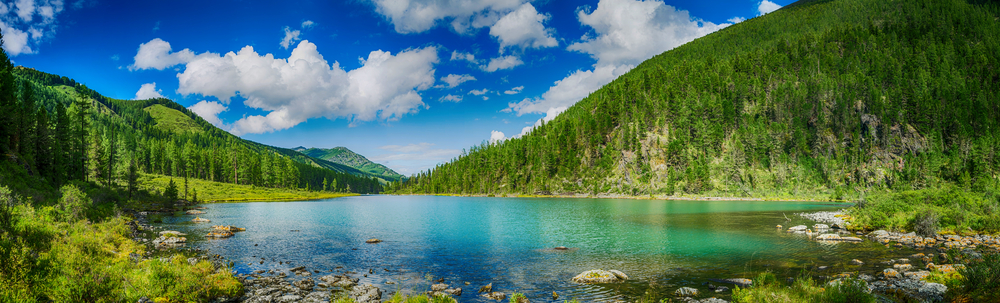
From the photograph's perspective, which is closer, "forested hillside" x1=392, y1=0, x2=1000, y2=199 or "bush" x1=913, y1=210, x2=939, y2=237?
"bush" x1=913, y1=210, x2=939, y2=237

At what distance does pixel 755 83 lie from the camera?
168000 millimetres

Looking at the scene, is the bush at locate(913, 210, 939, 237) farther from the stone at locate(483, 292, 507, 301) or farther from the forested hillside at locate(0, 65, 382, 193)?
the forested hillside at locate(0, 65, 382, 193)

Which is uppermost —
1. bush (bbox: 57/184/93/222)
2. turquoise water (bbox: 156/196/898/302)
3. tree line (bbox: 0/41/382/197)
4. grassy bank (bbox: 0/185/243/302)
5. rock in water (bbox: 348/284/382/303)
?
tree line (bbox: 0/41/382/197)

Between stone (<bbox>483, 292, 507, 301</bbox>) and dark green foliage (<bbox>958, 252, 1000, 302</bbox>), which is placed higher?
dark green foliage (<bbox>958, 252, 1000, 302</bbox>)

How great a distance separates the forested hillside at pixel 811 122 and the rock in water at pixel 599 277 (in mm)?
124168

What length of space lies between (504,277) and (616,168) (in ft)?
477

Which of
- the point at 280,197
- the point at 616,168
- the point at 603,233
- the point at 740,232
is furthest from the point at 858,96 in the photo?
the point at 280,197

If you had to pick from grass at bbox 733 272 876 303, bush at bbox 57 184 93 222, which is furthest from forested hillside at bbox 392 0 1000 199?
bush at bbox 57 184 93 222

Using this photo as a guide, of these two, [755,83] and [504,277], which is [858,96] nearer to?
[755,83]

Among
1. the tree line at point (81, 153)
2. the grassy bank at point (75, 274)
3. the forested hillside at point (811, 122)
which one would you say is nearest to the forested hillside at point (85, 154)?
the tree line at point (81, 153)

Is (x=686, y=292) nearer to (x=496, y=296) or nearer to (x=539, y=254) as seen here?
(x=496, y=296)

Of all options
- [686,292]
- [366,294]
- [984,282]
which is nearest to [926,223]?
[984,282]

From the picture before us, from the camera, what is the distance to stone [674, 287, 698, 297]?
18547mm

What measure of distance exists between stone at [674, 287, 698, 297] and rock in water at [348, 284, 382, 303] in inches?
558
